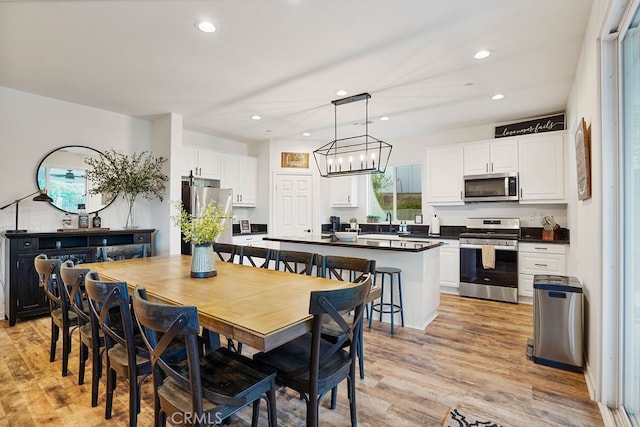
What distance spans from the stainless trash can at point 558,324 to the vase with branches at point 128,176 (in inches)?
181

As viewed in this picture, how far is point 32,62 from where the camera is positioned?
9.96ft

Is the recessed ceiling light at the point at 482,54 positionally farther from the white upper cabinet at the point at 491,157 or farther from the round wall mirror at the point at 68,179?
the round wall mirror at the point at 68,179

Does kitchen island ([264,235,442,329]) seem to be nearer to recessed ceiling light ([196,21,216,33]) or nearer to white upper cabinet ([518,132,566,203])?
white upper cabinet ([518,132,566,203])

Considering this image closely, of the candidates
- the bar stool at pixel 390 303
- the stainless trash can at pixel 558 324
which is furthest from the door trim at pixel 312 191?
the stainless trash can at pixel 558 324

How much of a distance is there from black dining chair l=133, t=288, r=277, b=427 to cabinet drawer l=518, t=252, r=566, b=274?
414cm

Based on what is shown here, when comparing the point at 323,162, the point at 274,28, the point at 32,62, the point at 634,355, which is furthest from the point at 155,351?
the point at 323,162

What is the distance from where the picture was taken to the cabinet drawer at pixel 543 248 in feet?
13.6

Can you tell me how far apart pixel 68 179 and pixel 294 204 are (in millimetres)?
3458

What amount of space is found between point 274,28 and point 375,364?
2811 millimetres

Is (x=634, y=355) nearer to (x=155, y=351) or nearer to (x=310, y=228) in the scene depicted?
(x=155, y=351)

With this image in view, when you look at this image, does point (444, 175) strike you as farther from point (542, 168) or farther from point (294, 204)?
point (294, 204)

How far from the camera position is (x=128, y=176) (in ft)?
14.0

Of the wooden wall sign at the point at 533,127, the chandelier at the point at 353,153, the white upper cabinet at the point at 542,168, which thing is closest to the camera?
the chandelier at the point at 353,153

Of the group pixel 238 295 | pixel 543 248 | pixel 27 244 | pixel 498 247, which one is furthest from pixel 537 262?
pixel 27 244
